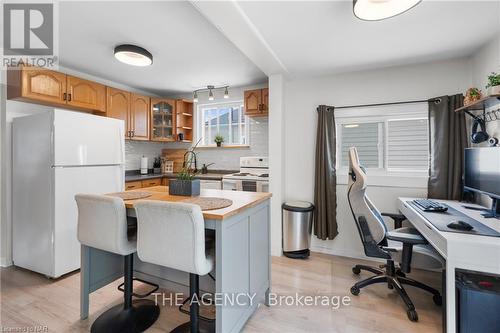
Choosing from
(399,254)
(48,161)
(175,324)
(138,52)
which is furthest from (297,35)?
(48,161)

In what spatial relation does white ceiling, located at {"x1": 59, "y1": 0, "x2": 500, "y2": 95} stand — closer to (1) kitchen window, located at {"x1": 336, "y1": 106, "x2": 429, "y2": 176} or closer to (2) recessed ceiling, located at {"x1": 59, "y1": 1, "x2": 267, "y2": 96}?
(2) recessed ceiling, located at {"x1": 59, "y1": 1, "x2": 267, "y2": 96}

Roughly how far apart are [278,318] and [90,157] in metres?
2.50

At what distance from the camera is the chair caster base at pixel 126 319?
1.72m

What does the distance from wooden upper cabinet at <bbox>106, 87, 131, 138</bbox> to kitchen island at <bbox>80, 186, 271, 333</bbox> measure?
2.08 meters

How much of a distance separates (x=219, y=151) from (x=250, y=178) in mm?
1196

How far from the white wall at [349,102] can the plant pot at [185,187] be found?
146cm

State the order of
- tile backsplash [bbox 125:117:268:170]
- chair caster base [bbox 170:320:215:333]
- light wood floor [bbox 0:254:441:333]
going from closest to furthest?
1. chair caster base [bbox 170:320:215:333]
2. light wood floor [bbox 0:254:441:333]
3. tile backsplash [bbox 125:117:268:170]

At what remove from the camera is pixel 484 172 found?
6.64 ft

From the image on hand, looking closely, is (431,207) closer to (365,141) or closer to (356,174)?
(356,174)

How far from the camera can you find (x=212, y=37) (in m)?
2.37

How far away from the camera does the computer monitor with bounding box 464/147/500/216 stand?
73.9 inches

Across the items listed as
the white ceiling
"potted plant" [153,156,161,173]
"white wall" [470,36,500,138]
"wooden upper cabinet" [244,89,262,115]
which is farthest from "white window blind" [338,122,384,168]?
"potted plant" [153,156,161,173]

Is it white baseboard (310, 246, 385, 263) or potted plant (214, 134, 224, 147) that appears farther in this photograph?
potted plant (214, 134, 224, 147)

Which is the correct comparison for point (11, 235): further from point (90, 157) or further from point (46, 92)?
point (46, 92)
